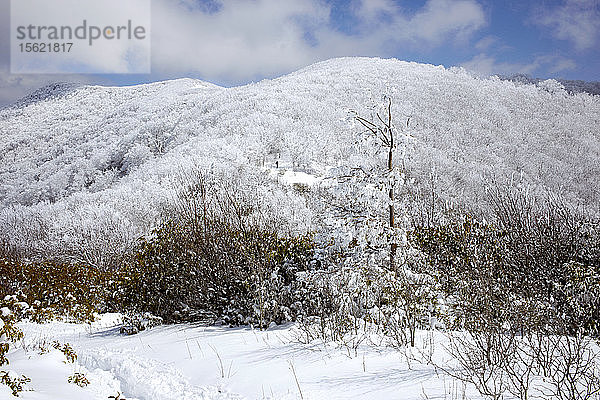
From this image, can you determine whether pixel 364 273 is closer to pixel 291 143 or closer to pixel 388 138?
pixel 388 138

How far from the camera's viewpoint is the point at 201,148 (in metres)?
55.1

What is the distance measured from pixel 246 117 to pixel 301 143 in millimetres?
14851

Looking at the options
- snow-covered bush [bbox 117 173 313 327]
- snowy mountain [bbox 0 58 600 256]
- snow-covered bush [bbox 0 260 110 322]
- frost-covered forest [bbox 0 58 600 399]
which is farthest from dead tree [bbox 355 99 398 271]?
snowy mountain [bbox 0 58 600 256]

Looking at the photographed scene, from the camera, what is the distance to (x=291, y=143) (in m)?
58.4

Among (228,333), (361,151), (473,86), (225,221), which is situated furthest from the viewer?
(473,86)

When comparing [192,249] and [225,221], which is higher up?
[225,221]

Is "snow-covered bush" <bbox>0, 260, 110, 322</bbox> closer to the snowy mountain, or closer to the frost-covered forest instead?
the frost-covered forest

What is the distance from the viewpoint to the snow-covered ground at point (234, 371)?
373cm

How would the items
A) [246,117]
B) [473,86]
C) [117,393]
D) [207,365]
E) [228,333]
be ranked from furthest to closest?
[473,86]
[246,117]
[228,333]
[207,365]
[117,393]

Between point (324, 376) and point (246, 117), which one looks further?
point (246, 117)

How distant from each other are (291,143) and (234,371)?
181 feet

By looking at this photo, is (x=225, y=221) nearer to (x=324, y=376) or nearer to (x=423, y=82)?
(x=324, y=376)

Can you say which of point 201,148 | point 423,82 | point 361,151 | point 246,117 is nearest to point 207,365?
point 361,151

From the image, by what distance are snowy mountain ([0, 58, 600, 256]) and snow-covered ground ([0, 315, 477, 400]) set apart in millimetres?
22961
